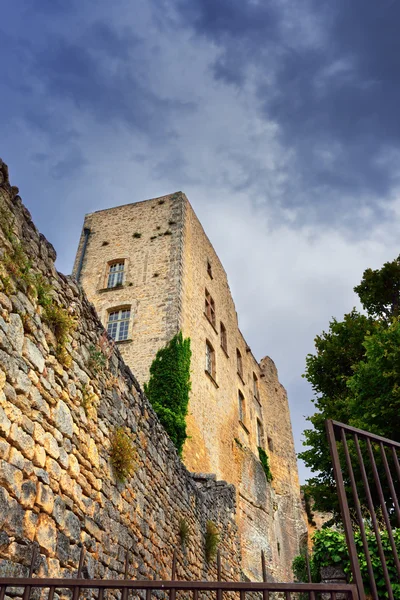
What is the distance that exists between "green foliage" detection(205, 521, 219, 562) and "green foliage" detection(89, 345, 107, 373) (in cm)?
497

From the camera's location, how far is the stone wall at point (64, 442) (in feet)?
12.6

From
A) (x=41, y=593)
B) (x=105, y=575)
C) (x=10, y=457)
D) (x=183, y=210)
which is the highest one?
(x=183, y=210)

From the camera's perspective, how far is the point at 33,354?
431 cm

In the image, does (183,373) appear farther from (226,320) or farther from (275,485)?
(275,485)

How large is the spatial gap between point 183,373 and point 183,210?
706 cm

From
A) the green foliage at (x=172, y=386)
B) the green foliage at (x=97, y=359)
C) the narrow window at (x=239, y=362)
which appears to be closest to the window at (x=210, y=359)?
the green foliage at (x=172, y=386)

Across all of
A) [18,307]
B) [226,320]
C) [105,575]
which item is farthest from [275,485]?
[18,307]

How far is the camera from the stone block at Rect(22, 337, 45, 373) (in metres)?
4.22

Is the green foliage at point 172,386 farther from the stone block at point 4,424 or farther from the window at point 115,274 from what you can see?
the stone block at point 4,424

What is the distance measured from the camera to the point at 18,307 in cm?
421

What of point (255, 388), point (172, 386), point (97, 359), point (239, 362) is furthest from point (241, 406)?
point (97, 359)

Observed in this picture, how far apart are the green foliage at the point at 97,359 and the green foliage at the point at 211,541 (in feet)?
16.3

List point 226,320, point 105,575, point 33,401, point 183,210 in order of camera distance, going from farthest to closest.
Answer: point 226,320, point 183,210, point 105,575, point 33,401

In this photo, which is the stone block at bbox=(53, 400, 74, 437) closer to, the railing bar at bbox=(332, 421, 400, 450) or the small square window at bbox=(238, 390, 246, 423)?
the railing bar at bbox=(332, 421, 400, 450)
